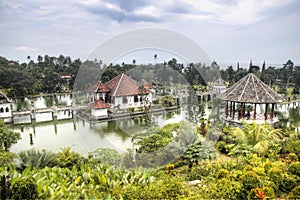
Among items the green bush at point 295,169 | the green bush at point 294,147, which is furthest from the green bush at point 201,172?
the green bush at point 294,147

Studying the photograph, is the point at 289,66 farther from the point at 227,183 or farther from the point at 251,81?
the point at 227,183

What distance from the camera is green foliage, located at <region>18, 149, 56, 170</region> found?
6.33 metres

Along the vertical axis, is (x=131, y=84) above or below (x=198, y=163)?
above

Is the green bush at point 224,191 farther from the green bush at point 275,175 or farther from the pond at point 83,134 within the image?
the pond at point 83,134

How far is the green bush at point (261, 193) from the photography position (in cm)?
434

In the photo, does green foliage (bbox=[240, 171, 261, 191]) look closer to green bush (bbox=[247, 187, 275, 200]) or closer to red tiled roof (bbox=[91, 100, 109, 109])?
green bush (bbox=[247, 187, 275, 200])

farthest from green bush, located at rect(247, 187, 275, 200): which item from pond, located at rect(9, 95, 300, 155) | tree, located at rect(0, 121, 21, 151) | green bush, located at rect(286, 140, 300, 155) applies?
tree, located at rect(0, 121, 21, 151)

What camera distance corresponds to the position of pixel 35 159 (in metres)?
6.41

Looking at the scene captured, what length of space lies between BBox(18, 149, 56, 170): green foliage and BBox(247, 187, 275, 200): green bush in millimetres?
5278

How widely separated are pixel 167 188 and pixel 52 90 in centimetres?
2807

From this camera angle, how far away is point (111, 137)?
1130cm

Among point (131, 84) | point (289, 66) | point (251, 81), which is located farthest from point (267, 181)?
point (289, 66)

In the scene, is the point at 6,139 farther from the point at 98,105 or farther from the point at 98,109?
the point at 98,105

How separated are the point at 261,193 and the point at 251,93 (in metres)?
8.49
